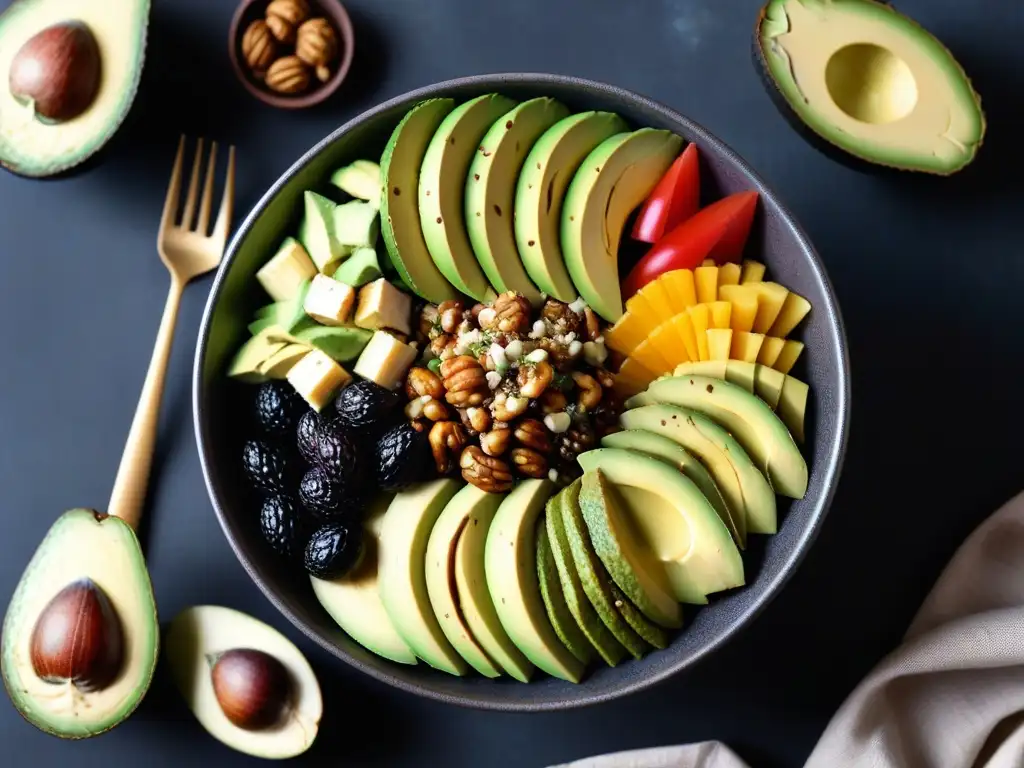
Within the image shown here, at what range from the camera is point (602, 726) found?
157 cm

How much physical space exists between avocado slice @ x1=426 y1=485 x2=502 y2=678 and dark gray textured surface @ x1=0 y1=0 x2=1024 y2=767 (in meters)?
0.30

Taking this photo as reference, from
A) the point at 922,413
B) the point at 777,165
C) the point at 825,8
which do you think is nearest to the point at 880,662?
the point at 922,413

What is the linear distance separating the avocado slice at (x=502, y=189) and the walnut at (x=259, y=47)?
44 centimetres

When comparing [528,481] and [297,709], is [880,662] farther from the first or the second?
[297,709]

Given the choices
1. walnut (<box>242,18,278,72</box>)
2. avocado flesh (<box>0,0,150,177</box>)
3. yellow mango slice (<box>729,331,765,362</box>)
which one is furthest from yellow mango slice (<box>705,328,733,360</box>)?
avocado flesh (<box>0,0,150,177</box>)

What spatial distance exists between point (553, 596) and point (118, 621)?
0.66 m

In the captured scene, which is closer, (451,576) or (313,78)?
(451,576)

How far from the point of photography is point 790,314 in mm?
1357

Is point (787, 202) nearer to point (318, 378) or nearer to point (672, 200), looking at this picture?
point (672, 200)

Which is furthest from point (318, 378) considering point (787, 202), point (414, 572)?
point (787, 202)

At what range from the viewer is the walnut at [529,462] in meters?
1.33

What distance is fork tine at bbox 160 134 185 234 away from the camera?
162cm

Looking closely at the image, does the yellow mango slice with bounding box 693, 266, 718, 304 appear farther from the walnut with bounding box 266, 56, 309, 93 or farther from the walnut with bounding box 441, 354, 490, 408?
the walnut with bounding box 266, 56, 309, 93

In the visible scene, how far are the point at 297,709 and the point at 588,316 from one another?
29.0 inches
